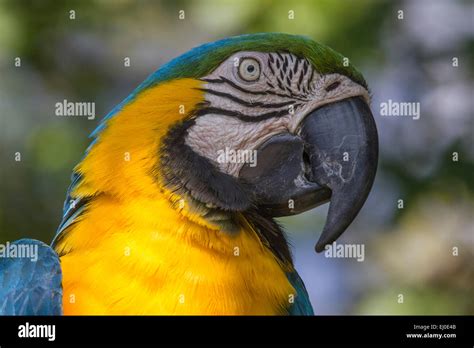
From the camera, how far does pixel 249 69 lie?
2641mm

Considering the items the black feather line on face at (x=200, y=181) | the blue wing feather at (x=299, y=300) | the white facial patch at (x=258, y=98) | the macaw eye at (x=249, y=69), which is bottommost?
the blue wing feather at (x=299, y=300)

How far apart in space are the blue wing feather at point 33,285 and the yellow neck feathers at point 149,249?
1.7 inches

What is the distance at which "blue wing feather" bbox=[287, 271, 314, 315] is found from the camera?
102 inches

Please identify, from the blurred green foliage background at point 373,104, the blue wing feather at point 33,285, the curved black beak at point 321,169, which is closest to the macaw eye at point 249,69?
the curved black beak at point 321,169

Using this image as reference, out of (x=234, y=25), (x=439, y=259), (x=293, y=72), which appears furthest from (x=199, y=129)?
(x=439, y=259)

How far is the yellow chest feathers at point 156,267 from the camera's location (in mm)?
2299

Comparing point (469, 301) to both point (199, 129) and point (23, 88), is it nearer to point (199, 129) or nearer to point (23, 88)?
point (199, 129)

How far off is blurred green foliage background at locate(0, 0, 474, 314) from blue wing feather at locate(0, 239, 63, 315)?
5.01ft
